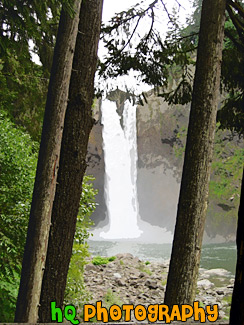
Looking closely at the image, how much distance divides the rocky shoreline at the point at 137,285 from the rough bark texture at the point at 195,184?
3983 mm

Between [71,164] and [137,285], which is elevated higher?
[71,164]

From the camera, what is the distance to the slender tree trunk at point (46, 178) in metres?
3.52

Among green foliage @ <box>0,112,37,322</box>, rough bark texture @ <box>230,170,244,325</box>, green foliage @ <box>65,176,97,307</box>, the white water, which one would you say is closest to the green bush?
green foliage @ <box>0,112,37,322</box>

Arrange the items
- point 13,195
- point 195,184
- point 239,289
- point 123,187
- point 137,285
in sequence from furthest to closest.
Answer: point 123,187
point 137,285
point 13,195
point 195,184
point 239,289

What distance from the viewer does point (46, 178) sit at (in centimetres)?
359

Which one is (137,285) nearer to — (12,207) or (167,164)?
(12,207)

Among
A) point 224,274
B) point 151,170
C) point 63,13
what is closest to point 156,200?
point 151,170

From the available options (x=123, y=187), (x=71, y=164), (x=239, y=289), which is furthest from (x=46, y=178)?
(x=123, y=187)

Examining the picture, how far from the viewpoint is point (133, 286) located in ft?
31.5

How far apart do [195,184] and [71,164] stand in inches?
46.3

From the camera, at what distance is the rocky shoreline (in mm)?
8461

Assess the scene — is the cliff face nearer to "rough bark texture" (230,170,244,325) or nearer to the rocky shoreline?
the rocky shoreline

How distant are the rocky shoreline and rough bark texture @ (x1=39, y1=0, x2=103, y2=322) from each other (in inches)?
157

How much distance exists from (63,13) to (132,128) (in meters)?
26.3
